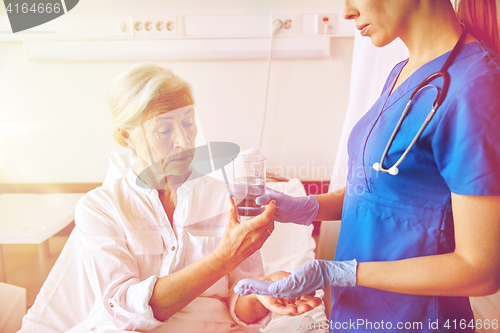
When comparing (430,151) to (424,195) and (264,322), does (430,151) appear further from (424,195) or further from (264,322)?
(264,322)

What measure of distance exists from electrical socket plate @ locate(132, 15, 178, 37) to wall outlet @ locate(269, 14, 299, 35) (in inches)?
12.5

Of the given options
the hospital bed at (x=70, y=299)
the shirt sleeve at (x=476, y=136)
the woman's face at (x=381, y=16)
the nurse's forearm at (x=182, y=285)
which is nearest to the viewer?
the shirt sleeve at (x=476, y=136)

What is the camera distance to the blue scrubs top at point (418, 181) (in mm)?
495

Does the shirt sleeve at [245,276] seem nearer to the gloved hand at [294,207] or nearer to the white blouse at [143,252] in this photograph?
the white blouse at [143,252]

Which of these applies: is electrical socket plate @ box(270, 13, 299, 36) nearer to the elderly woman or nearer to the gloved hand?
the elderly woman


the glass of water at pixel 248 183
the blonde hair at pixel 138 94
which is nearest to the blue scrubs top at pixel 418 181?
the glass of water at pixel 248 183

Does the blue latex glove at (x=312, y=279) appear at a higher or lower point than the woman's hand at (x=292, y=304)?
higher

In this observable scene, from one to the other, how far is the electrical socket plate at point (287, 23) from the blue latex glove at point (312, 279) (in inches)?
29.3

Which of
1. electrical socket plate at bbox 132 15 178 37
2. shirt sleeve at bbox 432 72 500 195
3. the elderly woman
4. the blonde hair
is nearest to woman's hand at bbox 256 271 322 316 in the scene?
the elderly woman

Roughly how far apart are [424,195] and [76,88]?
86cm

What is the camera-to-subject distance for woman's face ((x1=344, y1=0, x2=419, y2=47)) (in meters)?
0.59

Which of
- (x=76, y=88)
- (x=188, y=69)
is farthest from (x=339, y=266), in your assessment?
(x=76, y=88)

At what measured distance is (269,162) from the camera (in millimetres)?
1141

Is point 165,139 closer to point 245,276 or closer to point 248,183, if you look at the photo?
point 248,183
